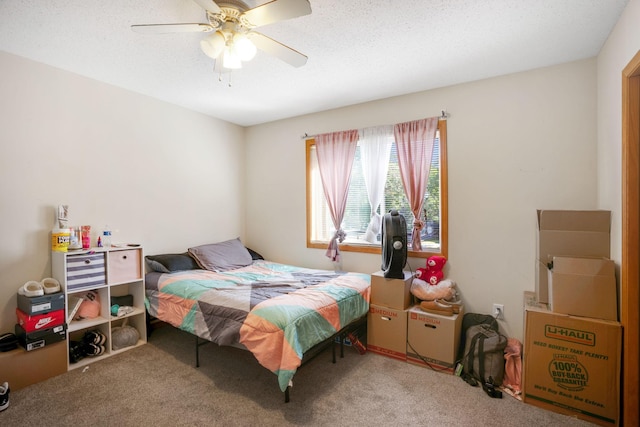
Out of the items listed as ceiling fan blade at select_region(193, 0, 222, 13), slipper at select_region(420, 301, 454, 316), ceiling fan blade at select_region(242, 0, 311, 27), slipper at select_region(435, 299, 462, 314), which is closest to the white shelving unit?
ceiling fan blade at select_region(193, 0, 222, 13)

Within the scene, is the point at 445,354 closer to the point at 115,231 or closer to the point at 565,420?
the point at 565,420

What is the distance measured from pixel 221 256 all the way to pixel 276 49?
7.90ft

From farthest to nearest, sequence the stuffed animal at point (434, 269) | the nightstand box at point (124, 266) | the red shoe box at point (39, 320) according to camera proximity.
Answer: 1. the stuffed animal at point (434, 269)
2. the nightstand box at point (124, 266)
3. the red shoe box at point (39, 320)

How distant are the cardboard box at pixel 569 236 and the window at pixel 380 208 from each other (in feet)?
2.72

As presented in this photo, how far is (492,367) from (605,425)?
2.06ft

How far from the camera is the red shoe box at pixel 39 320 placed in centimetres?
221

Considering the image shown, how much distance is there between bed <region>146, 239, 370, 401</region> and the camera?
1936 millimetres

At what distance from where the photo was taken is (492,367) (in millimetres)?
2264

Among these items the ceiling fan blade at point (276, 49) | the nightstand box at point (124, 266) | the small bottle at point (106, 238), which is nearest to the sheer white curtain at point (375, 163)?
the ceiling fan blade at point (276, 49)

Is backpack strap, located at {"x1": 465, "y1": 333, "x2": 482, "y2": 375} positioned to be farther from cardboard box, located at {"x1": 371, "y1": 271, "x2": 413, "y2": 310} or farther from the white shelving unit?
the white shelving unit

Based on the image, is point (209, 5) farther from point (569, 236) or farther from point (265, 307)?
point (569, 236)

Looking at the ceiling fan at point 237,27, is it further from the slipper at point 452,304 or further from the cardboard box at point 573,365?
the cardboard box at point 573,365

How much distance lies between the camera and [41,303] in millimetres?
2250

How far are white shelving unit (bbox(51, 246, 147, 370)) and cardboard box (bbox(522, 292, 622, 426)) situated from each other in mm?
3270
